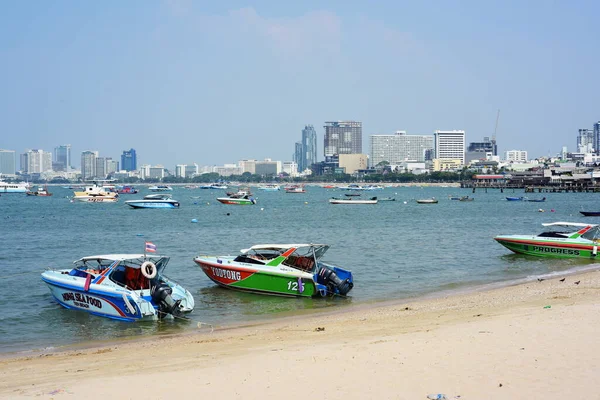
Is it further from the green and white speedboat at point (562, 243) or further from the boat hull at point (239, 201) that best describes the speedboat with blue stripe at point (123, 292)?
the boat hull at point (239, 201)

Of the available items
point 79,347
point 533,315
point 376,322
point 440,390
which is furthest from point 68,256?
point 440,390

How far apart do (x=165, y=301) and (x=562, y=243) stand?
22547mm

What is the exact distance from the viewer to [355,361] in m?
13.4

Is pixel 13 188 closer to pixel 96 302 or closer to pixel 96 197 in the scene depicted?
pixel 96 197

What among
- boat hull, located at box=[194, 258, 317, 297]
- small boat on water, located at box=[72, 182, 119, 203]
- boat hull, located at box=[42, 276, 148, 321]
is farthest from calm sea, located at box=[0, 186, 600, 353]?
small boat on water, located at box=[72, 182, 119, 203]

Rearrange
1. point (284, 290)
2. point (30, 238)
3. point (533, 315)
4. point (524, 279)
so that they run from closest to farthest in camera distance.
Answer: point (533, 315) → point (284, 290) → point (524, 279) → point (30, 238)

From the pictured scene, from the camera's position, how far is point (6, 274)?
3238 centimetres

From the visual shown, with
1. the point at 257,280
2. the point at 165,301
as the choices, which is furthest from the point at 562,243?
the point at 165,301

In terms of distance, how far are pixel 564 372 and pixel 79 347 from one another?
1207cm

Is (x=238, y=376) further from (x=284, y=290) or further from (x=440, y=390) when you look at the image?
(x=284, y=290)

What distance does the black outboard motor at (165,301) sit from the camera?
21219mm

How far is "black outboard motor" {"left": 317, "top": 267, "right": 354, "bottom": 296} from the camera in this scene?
2494 cm

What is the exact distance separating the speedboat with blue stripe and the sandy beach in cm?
225

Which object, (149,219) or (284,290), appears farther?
(149,219)
